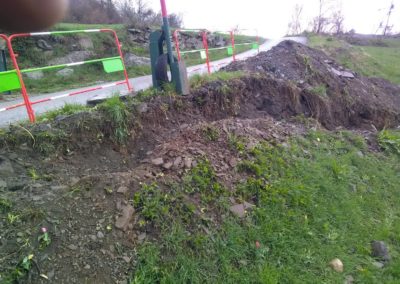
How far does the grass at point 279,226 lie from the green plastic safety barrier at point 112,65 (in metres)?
3.38

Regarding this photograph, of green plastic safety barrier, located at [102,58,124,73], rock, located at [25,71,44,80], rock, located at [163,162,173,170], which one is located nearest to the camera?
rock, located at [163,162,173,170]

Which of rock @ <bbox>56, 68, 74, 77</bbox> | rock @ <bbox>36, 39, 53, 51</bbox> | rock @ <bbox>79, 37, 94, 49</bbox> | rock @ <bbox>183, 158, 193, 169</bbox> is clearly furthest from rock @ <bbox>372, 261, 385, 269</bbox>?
rock @ <bbox>79, 37, 94, 49</bbox>

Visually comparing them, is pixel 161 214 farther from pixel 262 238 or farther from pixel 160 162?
pixel 262 238

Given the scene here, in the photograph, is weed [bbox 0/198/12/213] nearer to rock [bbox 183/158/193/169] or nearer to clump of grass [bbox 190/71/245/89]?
rock [bbox 183/158/193/169]

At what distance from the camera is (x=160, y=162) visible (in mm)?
3764

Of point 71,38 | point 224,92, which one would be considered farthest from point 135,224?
point 71,38

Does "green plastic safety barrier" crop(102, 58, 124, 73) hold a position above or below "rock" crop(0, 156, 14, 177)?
above

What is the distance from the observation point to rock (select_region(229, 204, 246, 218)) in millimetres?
3586

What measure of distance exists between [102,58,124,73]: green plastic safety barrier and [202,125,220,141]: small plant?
8.66 ft

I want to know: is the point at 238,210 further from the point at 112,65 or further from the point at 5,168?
the point at 112,65

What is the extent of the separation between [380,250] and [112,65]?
5385 millimetres

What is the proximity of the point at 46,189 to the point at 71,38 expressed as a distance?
12.0 m

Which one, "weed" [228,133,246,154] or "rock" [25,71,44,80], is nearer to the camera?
"weed" [228,133,246,154]

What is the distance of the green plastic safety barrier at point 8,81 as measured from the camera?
4.47 metres
